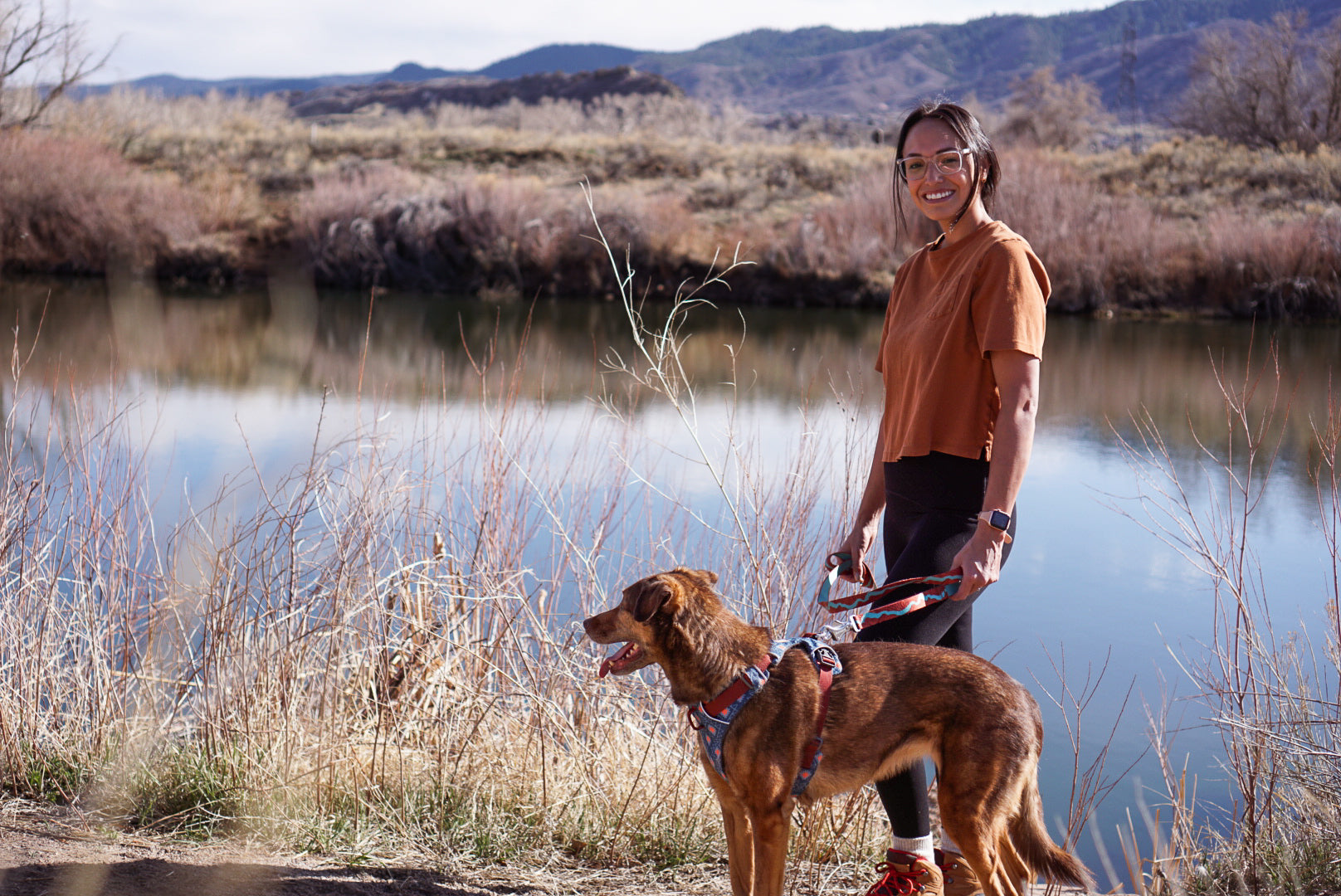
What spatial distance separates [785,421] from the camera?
1272 cm

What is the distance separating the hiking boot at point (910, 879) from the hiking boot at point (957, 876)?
77 mm

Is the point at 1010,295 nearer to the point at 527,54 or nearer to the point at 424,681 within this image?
the point at 424,681

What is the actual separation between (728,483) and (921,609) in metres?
4.50

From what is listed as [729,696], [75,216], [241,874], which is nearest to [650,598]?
[729,696]

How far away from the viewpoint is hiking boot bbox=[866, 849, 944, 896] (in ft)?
9.05

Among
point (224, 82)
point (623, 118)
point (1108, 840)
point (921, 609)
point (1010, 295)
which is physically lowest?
point (1108, 840)

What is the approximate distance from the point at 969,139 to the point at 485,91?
10002cm

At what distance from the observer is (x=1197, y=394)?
1538 cm

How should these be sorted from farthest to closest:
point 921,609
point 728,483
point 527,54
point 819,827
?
point 527,54
point 728,483
point 819,827
point 921,609

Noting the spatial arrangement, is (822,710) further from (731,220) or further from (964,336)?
(731,220)

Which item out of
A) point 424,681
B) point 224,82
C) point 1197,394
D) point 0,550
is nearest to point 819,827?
point 424,681

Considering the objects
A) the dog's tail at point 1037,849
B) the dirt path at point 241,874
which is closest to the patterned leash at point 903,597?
the dog's tail at point 1037,849

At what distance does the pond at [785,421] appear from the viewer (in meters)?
5.82

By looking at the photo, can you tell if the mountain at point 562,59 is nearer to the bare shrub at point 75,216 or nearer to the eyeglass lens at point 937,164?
the bare shrub at point 75,216
